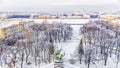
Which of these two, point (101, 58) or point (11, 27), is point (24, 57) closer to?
point (101, 58)

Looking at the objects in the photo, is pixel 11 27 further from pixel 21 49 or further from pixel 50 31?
pixel 21 49

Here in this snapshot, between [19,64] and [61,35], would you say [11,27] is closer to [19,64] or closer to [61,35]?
[61,35]

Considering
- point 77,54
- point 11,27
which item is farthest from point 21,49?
point 11,27

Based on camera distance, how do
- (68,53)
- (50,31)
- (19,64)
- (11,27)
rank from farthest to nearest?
(11,27) → (50,31) → (68,53) → (19,64)

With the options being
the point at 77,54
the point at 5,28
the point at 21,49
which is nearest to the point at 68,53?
the point at 77,54

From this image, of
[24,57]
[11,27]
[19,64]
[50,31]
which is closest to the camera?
[19,64]

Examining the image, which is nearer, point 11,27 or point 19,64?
point 19,64

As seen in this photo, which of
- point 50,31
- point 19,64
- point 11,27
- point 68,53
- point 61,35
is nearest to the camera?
point 19,64

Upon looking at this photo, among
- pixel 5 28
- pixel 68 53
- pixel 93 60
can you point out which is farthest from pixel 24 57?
pixel 5 28

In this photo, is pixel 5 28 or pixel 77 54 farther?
pixel 5 28

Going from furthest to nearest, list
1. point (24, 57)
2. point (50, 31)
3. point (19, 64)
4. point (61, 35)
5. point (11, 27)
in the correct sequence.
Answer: point (11, 27)
point (61, 35)
point (50, 31)
point (24, 57)
point (19, 64)
